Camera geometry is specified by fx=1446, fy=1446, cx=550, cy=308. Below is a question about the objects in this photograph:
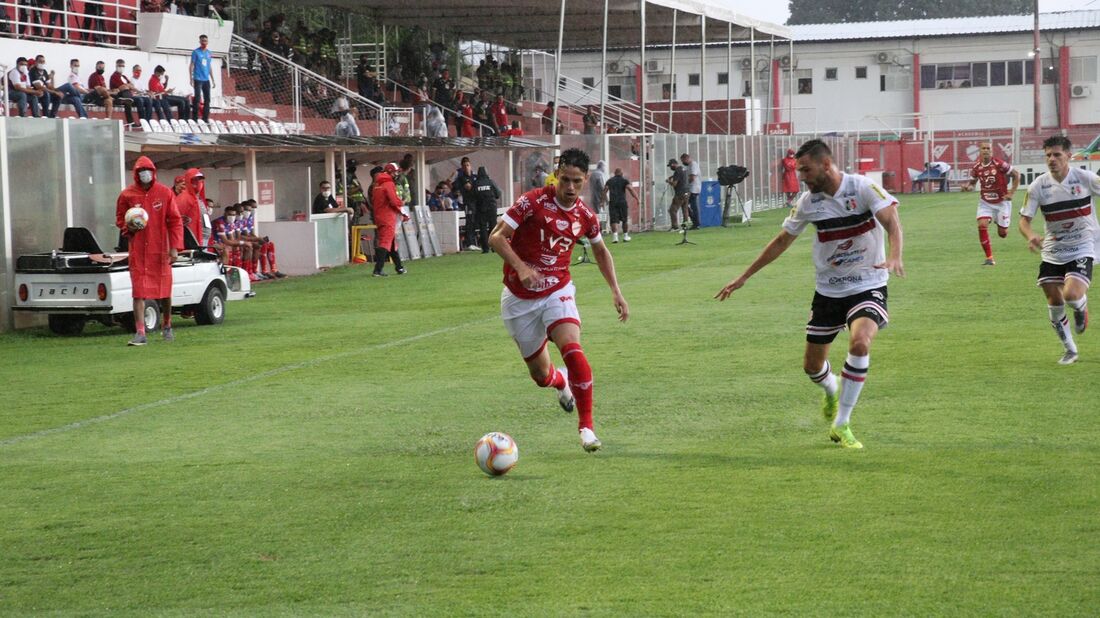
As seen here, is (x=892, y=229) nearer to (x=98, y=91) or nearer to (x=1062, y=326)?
(x=1062, y=326)

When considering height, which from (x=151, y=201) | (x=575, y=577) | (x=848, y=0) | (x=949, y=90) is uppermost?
(x=848, y=0)

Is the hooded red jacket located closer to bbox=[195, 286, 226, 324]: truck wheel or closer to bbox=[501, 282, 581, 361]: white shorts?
bbox=[195, 286, 226, 324]: truck wheel

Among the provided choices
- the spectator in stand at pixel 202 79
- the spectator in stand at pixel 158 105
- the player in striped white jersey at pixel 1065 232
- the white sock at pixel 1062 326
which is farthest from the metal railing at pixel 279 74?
the white sock at pixel 1062 326

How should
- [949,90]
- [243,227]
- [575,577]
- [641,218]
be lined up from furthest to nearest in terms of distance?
[949,90], [641,218], [243,227], [575,577]

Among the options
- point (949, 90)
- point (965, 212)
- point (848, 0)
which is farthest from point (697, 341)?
point (848, 0)

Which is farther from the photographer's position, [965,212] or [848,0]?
[848,0]

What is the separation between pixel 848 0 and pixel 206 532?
112 meters

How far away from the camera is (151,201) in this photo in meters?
16.1

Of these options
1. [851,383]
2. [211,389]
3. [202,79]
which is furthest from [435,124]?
[851,383]

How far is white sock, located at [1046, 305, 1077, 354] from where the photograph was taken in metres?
12.6

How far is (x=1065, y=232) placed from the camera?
1301 cm

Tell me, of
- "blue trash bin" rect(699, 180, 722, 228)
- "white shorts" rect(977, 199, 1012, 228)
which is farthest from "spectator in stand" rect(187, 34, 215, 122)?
"blue trash bin" rect(699, 180, 722, 228)

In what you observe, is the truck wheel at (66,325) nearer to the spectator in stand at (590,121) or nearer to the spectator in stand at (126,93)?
the spectator in stand at (126,93)

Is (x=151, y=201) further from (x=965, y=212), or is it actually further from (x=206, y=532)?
(x=965, y=212)
